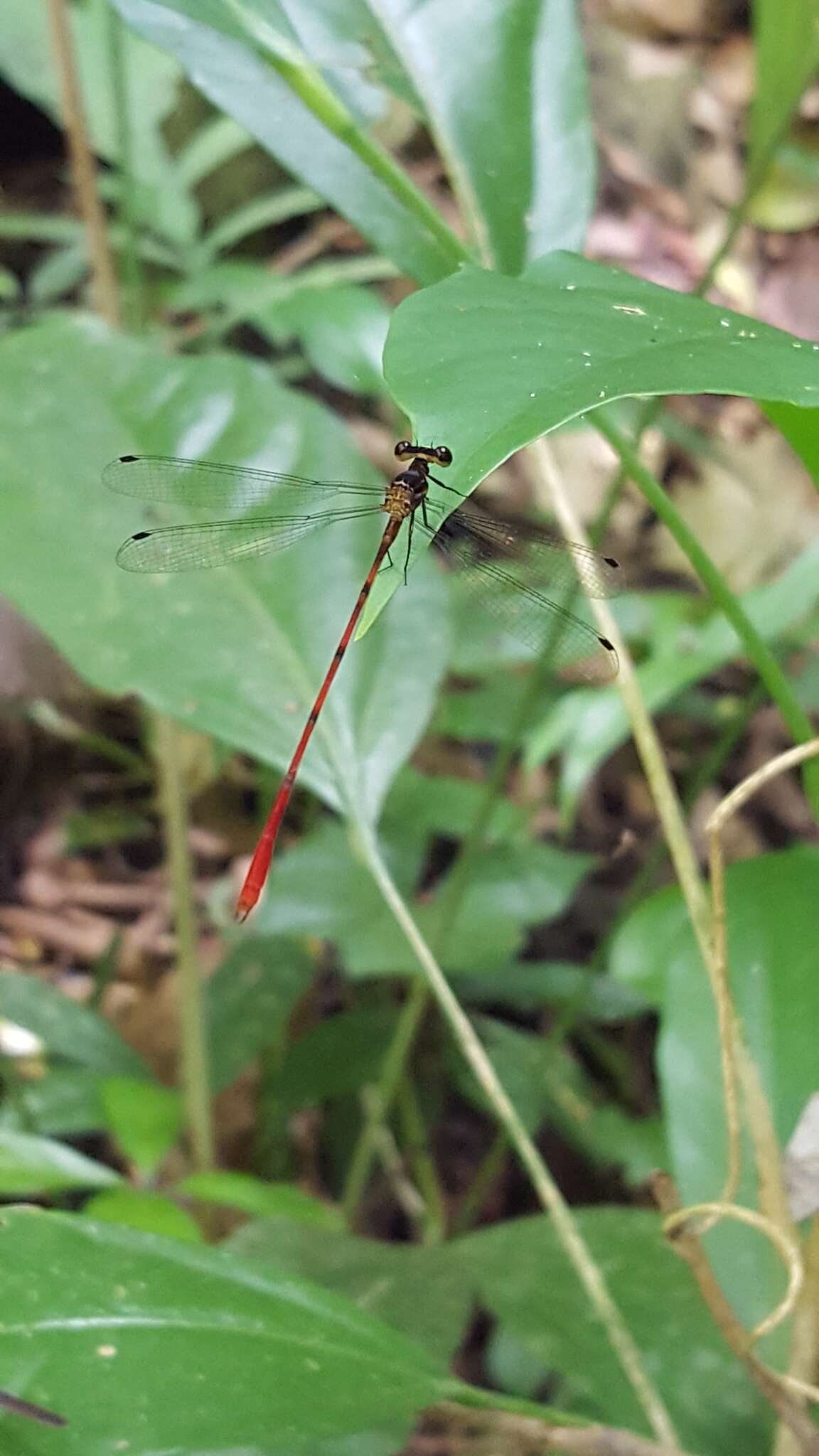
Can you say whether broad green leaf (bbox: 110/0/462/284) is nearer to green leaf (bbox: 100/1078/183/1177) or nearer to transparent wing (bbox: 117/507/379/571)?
transparent wing (bbox: 117/507/379/571)

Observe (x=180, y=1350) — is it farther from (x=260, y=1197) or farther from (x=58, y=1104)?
(x=58, y=1104)

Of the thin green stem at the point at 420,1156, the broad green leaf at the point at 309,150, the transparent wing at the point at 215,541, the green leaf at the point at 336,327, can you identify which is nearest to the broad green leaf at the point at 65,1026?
the thin green stem at the point at 420,1156

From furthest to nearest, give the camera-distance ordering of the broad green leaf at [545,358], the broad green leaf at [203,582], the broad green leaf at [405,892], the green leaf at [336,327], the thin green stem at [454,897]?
the green leaf at [336,327] < the broad green leaf at [405,892] < the thin green stem at [454,897] < the broad green leaf at [203,582] < the broad green leaf at [545,358]

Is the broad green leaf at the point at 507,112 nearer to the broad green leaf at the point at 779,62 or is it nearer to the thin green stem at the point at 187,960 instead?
the broad green leaf at the point at 779,62

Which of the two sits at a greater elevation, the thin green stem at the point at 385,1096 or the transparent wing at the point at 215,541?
the transparent wing at the point at 215,541

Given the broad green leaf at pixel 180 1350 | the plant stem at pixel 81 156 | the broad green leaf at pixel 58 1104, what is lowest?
the broad green leaf at pixel 180 1350

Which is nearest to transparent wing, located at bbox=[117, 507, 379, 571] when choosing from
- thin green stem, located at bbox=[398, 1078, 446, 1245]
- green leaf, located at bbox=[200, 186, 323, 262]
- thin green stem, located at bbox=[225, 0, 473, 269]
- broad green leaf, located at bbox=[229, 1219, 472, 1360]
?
thin green stem, located at bbox=[225, 0, 473, 269]
